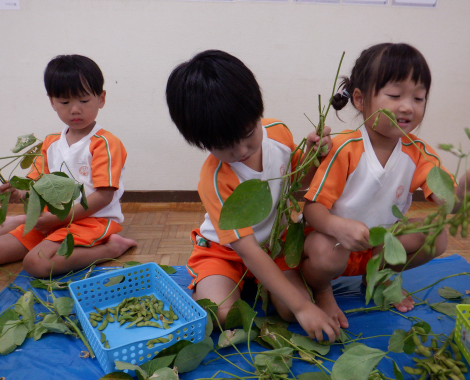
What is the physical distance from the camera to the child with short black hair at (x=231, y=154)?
79 centimetres

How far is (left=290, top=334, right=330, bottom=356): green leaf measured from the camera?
2.81ft

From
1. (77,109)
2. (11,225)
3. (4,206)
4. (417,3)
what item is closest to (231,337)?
(4,206)

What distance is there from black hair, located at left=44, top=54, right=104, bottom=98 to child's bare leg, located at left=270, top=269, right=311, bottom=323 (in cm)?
96

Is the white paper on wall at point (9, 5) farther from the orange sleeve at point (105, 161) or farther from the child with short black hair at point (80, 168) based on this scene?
the orange sleeve at point (105, 161)

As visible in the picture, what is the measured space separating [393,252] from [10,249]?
132cm

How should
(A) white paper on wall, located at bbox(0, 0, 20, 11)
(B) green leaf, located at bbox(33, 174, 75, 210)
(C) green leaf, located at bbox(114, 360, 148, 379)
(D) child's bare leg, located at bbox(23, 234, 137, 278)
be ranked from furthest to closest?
(A) white paper on wall, located at bbox(0, 0, 20, 11)
(D) child's bare leg, located at bbox(23, 234, 137, 278)
(B) green leaf, located at bbox(33, 174, 75, 210)
(C) green leaf, located at bbox(114, 360, 148, 379)

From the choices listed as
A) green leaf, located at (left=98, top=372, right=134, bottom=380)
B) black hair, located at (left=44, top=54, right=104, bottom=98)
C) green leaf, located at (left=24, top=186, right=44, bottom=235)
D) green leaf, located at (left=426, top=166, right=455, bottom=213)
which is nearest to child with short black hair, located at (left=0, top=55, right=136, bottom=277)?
black hair, located at (left=44, top=54, right=104, bottom=98)

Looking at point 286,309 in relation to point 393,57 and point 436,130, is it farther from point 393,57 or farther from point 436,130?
point 436,130

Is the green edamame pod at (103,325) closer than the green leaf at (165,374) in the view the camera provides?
No

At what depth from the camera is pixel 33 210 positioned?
81cm

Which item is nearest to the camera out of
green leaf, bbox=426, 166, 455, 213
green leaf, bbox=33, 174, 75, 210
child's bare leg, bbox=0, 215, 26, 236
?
→ green leaf, bbox=426, 166, 455, 213

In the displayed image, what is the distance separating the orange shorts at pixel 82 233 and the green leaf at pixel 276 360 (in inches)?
32.0

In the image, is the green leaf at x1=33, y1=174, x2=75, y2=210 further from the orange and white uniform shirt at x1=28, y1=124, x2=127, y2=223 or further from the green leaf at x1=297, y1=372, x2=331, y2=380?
the green leaf at x1=297, y1=372, x2=331, y2=380

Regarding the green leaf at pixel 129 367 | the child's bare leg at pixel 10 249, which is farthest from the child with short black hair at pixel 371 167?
the child's bare leg at pixel 10 249
